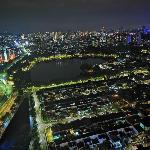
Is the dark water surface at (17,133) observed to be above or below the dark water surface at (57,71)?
above

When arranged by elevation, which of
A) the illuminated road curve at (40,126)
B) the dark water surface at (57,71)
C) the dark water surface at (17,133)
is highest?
the illuminated road curve at (40,126)

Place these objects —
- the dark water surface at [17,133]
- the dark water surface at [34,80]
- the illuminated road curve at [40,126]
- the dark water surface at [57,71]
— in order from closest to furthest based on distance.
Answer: the illuminated road curve at [40,126] < the dark water surface at [17,133] < the dark water surface at [34,80] < the dark water surface at [57,71]

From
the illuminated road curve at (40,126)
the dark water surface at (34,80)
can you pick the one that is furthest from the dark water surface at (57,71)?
the illuminated road curve at (40,126)

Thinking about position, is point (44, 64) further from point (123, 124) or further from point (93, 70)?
point (123, 124)

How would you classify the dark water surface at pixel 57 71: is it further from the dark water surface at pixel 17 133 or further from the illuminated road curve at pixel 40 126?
the dark water surface at pixel 17 133

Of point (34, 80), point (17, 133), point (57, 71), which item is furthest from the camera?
point (57, 71)

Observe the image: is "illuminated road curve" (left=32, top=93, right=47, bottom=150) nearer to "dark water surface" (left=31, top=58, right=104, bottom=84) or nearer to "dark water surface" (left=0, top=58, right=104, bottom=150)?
"dark water surface" (left=0, top=58, right=104, bottom=150)

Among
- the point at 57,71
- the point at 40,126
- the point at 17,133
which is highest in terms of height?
the point at 40,126

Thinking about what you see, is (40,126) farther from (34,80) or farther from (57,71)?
(57,71)

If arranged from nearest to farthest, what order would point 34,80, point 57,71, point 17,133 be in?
point 17,133 → point 34,80 → point 57,71

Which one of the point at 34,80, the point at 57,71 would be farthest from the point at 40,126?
the point at 57,71

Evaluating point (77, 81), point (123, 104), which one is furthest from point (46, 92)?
point (123, 104)

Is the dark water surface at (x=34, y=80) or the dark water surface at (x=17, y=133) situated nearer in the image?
the dark water surface at (x=17, y=133)
